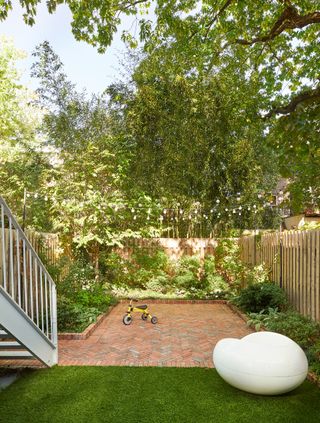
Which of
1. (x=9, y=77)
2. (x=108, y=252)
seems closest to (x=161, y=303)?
(x=108, y=252)

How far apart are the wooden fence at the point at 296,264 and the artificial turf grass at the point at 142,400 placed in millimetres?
2102

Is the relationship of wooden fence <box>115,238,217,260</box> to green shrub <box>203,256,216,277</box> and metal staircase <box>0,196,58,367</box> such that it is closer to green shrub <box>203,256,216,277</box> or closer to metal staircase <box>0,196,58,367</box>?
green shrub <box>203,256,216,277</box>

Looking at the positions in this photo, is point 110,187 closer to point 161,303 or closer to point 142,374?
point 161,303

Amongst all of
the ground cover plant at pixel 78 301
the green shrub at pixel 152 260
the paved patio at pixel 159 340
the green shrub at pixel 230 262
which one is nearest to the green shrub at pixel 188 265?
the green shrub at pixel 152 260

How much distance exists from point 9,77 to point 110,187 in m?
11.3

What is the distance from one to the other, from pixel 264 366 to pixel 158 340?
2707 mm

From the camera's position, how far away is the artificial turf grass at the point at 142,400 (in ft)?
11.1

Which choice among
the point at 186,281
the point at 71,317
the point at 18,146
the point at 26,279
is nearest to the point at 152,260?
the point at 186,281

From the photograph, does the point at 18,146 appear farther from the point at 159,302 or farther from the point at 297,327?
the point at 297,327

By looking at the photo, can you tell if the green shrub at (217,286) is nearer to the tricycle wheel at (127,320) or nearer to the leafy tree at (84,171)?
the leafy tree at (84,171)

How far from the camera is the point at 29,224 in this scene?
10.7 meters

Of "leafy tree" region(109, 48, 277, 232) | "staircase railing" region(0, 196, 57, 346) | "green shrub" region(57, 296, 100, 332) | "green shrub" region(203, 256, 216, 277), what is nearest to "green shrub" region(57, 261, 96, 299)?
"green shrub" region(57, 296, 100, 332)

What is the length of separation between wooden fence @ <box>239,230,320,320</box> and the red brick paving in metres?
1.14

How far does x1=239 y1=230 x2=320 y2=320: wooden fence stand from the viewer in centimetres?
586
